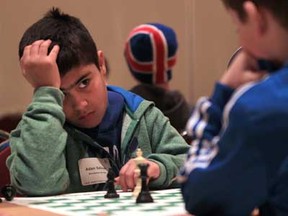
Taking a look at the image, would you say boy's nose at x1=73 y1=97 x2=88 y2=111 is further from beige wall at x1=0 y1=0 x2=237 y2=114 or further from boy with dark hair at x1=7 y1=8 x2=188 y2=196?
beige wall at x1=0 y1=0 x2=237 y2=114

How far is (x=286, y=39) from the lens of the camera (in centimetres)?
97

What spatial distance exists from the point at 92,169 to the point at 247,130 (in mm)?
1127

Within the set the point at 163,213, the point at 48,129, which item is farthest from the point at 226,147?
the point at 48,129

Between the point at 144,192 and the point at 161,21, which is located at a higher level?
the point at 144,192

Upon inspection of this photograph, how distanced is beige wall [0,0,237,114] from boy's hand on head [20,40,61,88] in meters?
2.39

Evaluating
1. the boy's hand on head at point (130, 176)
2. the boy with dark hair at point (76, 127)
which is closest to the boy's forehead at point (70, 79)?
the boy with dark hair at point (76, 127)

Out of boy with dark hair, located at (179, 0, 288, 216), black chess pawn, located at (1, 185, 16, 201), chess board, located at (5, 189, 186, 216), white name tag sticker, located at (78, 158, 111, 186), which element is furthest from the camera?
white name tag sticker, located at (78, 158, 111, 186)

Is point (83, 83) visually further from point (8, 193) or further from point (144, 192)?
point (144, 192)

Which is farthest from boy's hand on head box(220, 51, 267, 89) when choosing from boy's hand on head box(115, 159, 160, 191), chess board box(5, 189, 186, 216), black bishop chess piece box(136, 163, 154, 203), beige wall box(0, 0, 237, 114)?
beige wall box(0, 0, 237, 114)

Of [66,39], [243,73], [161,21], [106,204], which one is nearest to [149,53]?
[161,21]

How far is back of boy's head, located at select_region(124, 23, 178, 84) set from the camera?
12.1ft

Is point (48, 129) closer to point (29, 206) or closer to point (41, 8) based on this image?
point (29, 206)

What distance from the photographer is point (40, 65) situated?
191 cm

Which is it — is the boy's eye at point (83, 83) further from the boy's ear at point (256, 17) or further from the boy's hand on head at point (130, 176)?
the boy's ear at point (256, 17)
